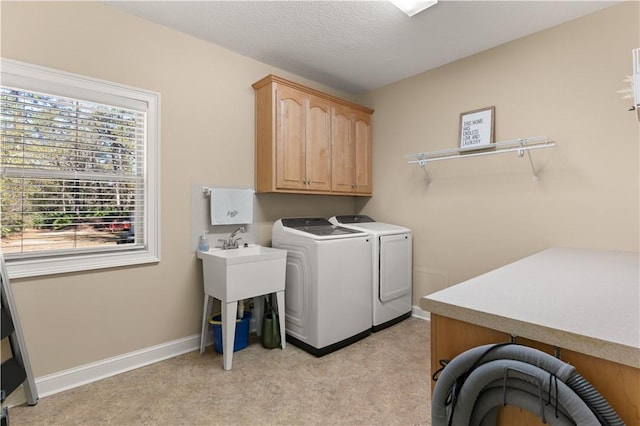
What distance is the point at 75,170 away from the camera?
2.12m

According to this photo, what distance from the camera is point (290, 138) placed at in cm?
292

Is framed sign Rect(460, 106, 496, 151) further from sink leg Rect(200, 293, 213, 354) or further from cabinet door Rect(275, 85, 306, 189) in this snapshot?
sink leg Rect(200, 293, 213, 354)

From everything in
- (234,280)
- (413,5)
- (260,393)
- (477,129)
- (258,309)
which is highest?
(413,5)

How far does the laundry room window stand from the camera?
1.92 meters

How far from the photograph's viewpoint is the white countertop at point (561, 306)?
0.74m

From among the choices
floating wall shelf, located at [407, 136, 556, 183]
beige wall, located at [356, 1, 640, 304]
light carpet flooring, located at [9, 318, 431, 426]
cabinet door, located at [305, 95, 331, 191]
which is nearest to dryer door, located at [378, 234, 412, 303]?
beige wall, located at [356, 1, 640, 304]

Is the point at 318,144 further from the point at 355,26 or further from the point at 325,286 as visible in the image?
the point at 325,286

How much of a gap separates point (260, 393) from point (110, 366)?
3.58 ft

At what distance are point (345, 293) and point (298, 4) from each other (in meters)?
2.15

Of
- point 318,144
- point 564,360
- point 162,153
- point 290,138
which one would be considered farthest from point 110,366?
point 564,360

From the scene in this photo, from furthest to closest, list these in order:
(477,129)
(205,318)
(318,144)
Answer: (318,144) → (477,129) → (205,318)

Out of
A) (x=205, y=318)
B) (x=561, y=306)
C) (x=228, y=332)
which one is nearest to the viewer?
(x=561, y=306)

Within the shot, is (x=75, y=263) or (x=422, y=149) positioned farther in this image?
(x=422, y=149)

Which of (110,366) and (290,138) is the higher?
(290,138)
